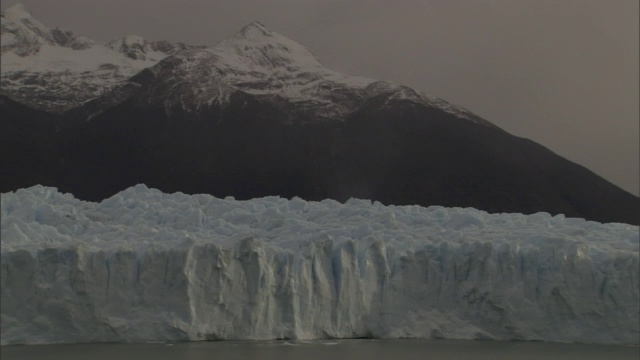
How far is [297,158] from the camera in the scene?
24.3m

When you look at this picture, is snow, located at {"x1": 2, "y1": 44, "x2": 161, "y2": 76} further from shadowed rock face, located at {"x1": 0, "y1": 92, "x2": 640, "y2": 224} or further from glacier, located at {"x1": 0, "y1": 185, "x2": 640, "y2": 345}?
glacier, located at {"x1": 0, "y1": 185, "x2": 640, "y2": 345}

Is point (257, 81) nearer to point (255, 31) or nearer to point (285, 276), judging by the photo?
point (255, 31)

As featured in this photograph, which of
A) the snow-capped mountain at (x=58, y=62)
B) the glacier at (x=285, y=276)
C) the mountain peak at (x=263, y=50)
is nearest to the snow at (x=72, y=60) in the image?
the snow-capped mountain at (x=58, y=62)

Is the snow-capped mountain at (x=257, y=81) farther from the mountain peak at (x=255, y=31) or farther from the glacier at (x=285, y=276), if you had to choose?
the glacier at (x=285, y=276)

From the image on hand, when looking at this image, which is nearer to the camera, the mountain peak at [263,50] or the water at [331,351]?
the water at [331,351]

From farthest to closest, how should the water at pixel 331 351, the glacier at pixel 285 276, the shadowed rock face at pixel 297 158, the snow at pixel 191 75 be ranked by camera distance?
the shadowed rock face at pixel 297 158, the snow at pixel 191 75, the glacier at pixel 285 276, the water at pixel 331 351

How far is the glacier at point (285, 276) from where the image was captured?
1209 cm

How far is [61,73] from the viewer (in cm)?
1969

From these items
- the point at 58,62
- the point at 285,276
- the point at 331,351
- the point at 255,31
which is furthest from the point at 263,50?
the point at 331,351

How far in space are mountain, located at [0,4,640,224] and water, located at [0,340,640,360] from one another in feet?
29.3

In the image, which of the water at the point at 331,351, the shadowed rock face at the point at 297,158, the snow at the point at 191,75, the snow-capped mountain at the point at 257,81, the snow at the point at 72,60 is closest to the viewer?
the water at the point at 331,351

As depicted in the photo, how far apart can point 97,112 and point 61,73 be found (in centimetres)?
195

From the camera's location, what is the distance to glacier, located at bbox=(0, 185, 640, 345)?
39.7 ft

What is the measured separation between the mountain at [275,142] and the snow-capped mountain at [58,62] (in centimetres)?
13
